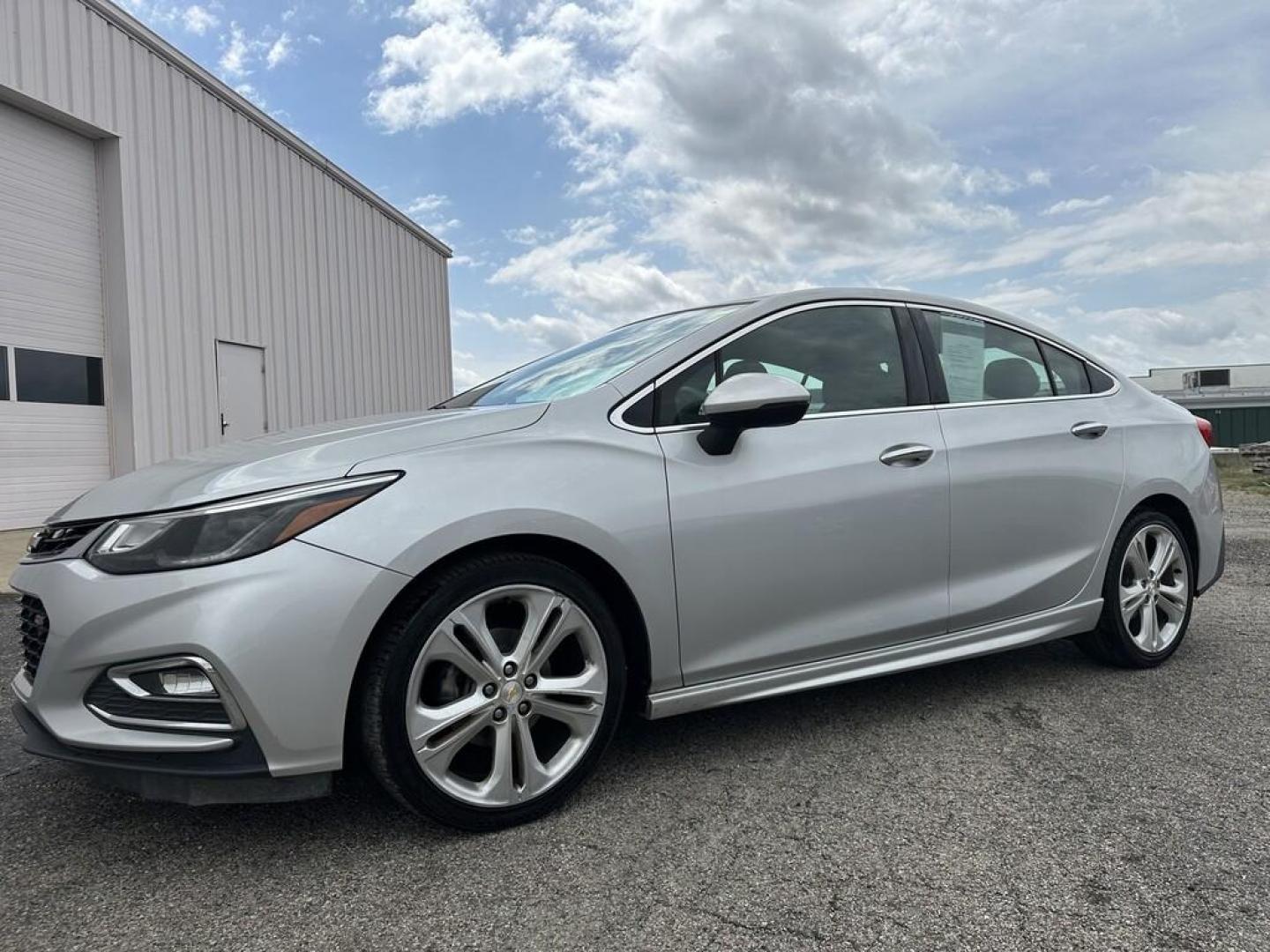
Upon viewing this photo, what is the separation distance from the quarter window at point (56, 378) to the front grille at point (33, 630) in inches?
309

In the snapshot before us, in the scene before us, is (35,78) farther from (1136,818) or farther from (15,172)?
(1136,818)

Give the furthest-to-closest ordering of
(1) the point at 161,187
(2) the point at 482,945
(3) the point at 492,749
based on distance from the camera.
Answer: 1. (1) the point at 161,187
2. (3) the point at 492,749
3. (2) the point at 482,945

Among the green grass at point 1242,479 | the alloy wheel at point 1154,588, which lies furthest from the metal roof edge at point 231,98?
the green grass at point 1242,479

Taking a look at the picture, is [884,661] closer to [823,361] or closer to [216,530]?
[823,361]

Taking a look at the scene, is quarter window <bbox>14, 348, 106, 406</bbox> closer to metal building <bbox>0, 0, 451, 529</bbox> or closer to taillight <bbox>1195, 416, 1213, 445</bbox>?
metal building <bbox>0, 0, 451, 529</bbox>

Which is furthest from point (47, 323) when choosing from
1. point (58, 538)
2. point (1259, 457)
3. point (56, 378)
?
point (1259, 457)

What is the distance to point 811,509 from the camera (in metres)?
2.52

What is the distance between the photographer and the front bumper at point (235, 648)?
5.96 feet

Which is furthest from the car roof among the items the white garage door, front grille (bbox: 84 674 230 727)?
the white garage door

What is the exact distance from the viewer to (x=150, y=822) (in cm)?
219

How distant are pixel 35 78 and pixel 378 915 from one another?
9389mm

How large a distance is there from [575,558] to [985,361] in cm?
190

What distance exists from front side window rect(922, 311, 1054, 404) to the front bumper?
2149 mm

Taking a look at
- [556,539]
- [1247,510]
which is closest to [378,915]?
[556,539]
